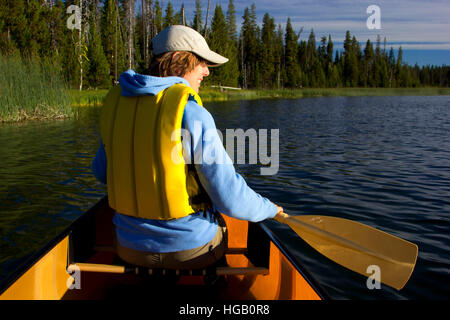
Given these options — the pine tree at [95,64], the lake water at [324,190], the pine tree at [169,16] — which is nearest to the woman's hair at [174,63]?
the lake water at [324,190]

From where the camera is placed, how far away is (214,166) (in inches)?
72.9

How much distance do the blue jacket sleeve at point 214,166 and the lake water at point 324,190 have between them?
84.4 inches

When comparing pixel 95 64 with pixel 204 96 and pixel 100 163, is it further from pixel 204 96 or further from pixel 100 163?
pixel 100 163

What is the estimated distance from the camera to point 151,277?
2.09 metres

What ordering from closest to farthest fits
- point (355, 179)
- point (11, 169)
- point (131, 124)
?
point (131, 124) → point (355, 179) → point (11, 169)

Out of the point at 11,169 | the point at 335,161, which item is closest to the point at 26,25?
the point at 11,169

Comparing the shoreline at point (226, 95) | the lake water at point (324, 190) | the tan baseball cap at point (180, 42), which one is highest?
the shoreline at point (226, 95)

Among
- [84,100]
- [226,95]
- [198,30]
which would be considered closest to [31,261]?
[84,100]

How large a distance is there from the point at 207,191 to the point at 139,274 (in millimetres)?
593

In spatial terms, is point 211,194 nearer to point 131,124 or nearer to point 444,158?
point 131,124

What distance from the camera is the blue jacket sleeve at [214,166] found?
1823 mm

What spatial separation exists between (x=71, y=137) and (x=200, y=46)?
38.1 ft

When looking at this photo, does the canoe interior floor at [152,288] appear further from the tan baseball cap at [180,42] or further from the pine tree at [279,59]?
the pine tree at [279,59]

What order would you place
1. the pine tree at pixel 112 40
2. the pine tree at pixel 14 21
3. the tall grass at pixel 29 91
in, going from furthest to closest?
the pine tree at pixel 112 40 → the pine tree at pixel 14 21 → the tall grass at pixel 29 91
